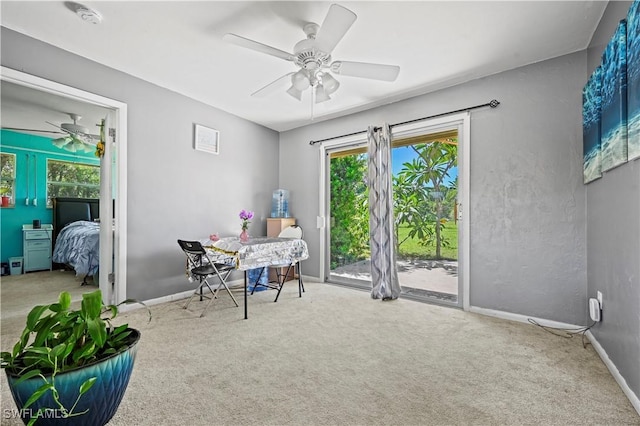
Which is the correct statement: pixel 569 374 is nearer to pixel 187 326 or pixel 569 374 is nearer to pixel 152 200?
pixel 187 326

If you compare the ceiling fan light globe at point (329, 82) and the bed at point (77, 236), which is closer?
the ceiling fan light globe at point (329, 82)

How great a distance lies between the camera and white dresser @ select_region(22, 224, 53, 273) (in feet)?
16.0

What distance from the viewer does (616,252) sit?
177cm

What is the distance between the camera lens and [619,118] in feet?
5.38

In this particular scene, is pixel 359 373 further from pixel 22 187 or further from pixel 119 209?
pixel 22 187

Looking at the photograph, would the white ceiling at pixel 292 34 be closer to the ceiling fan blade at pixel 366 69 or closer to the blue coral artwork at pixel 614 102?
the ceiling fan blade at pixel 366 69

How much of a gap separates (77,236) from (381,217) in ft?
14.2

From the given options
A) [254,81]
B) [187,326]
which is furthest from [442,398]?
[254,81]

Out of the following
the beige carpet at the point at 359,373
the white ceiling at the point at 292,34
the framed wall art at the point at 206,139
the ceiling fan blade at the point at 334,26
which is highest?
the white ceiling at the point at 292,34

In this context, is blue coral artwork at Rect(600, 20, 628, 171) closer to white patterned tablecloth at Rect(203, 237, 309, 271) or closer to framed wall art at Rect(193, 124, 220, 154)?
white patterned tablecloth at Rect(203, 237, 309, 271)

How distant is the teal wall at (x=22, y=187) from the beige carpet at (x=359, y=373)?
301 centimetres

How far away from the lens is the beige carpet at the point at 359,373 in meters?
1.42

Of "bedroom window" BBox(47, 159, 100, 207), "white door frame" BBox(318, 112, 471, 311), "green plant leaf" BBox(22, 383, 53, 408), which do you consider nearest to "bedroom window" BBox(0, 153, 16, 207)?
"bedroom window" BBox(47, 159, 100, 207)

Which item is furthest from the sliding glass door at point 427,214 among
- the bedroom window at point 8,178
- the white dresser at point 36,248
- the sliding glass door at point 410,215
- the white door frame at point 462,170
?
the bedroom window at point 8,178
